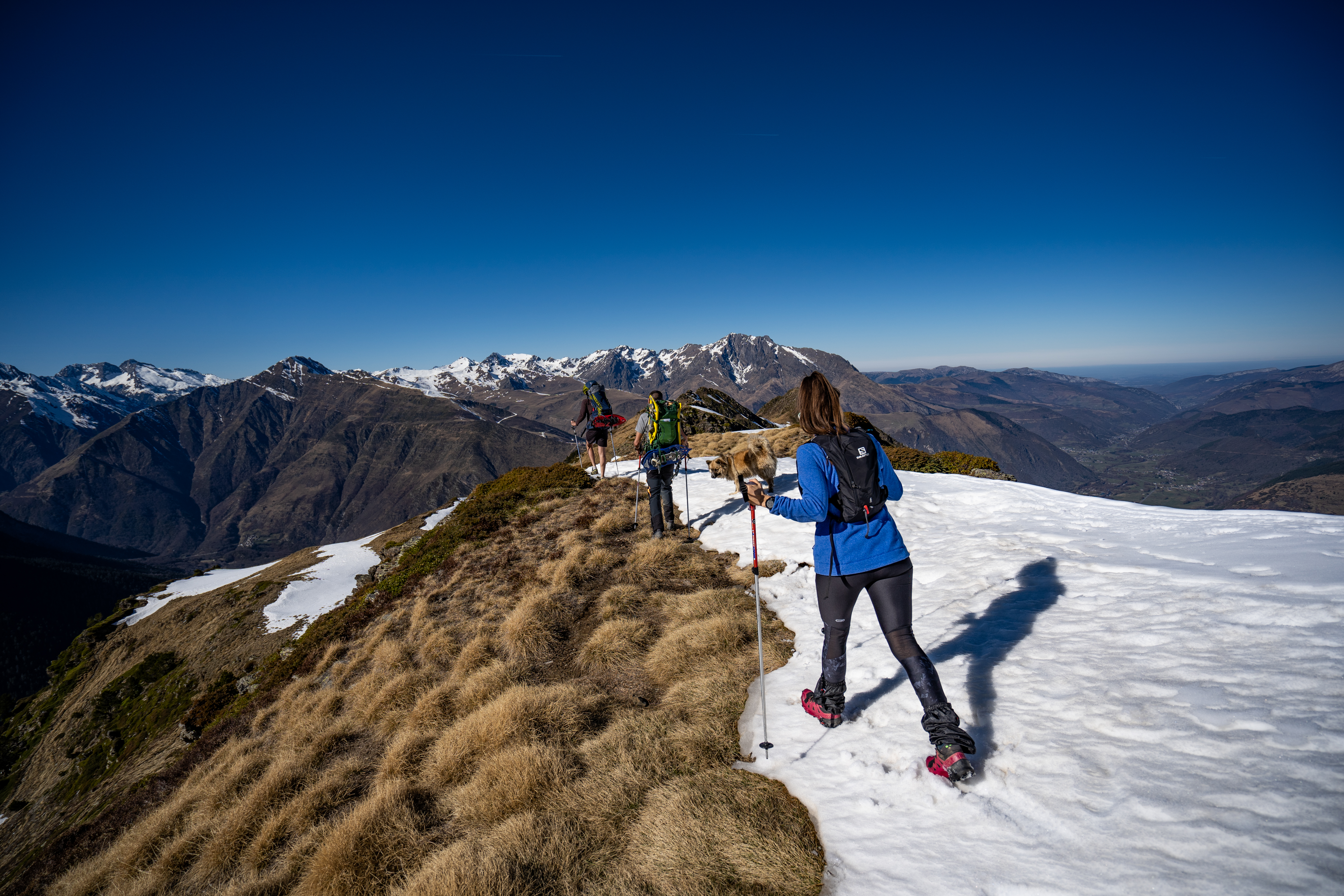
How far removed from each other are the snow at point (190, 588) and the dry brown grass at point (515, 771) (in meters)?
16.0

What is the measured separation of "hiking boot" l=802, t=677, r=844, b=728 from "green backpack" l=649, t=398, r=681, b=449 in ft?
25.7

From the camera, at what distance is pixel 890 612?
14.5 feet

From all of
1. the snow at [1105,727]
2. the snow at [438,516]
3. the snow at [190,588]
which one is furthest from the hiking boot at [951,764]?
the snow at [190,588]

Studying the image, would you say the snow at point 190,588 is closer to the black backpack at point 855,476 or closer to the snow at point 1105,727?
the snow at point 1105,727

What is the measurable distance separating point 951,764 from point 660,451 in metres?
9.12

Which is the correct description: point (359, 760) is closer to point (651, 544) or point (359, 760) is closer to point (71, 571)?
point (651, 544)

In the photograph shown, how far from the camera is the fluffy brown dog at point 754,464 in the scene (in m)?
13.6

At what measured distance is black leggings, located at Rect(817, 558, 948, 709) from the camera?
4234 millimetres

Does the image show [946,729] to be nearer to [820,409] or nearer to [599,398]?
[820,409]

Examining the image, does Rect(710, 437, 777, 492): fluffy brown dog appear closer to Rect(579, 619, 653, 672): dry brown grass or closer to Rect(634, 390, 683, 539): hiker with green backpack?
Rect(634, 390, 683, 539): hiker with green backpack

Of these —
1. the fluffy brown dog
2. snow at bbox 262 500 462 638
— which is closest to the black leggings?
the fluffy brown dog

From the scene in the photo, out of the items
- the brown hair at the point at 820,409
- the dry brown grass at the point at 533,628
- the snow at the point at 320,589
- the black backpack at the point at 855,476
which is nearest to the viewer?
the black backpack at the point at 855,476

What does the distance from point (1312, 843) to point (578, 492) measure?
57.4 ft

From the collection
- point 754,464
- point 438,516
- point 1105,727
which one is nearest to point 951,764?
point 1105,727
